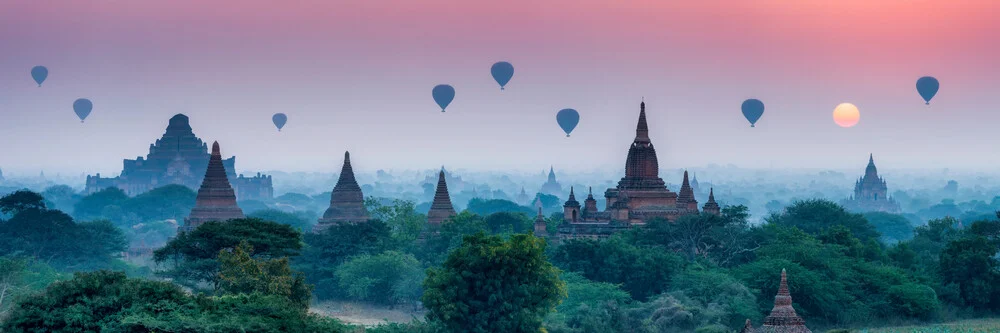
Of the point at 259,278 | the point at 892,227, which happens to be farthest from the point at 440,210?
the point at 892,227

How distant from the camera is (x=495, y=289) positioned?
48312 millimetres

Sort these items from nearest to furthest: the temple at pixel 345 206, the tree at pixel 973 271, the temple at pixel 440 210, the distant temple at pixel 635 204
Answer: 1. the tree at pixel 973 271
2. the distant temple at pixel 635 204
3. the temple at pixel 440 210
4. the temple at pixel 345 206

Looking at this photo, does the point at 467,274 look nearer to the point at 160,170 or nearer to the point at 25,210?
the point at 25,210

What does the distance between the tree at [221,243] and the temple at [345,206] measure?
34.3m

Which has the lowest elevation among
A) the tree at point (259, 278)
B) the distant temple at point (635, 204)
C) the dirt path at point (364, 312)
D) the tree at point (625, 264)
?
the dirt path at point (364, 312)

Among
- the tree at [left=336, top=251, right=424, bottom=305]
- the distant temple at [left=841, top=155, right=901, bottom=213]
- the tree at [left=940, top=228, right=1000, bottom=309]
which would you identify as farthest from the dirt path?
the distant temple at [left=841, top=155, right=901, bottom=213]

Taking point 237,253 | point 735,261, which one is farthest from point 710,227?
point 237,253

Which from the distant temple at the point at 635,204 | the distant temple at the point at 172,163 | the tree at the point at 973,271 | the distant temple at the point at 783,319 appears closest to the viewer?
the distant temple at the point at 783,319

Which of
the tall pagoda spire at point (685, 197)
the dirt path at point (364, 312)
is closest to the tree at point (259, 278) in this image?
the dirt path at point (364, 312)

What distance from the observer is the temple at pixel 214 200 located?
86.6 meters

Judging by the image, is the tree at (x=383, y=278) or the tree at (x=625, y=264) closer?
the tree at (x=625, y=264)

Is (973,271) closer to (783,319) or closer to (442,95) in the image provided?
(783,319)

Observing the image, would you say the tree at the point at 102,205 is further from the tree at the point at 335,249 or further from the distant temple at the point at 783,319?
the distant temple at the point at 783,319

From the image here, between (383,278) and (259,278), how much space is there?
20211 mm
